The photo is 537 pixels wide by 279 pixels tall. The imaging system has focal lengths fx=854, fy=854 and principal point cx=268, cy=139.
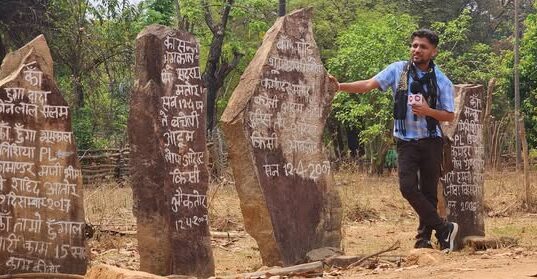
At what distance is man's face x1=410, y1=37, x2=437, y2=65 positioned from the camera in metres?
7.05

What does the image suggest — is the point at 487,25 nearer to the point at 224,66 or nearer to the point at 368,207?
the point at 224,66

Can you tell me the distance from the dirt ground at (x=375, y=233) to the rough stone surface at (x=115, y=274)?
1473mm

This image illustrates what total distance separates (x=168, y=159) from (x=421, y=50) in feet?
7.53

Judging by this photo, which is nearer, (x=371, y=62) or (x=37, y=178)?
(x=37, y=178)

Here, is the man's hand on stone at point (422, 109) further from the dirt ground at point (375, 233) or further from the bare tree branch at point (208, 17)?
the bare tree branch at point (208, 17)

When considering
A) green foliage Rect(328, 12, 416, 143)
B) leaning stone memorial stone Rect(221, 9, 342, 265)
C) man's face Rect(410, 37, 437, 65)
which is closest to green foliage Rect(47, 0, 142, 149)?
green foliage Rect(328, 12, 416, 143)

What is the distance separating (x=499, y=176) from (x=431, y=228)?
7597 millimetres

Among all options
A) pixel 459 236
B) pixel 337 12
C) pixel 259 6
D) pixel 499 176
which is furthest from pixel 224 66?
pixel 459 236

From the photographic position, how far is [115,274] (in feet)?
17.1

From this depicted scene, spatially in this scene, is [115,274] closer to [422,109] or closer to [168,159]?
[168,159]

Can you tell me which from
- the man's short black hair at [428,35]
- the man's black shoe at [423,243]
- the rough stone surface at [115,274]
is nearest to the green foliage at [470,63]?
the man's short black hair at [428,35]

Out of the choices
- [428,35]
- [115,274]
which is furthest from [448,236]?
[115,274]

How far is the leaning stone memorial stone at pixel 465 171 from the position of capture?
791 cm

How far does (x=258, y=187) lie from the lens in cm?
658
